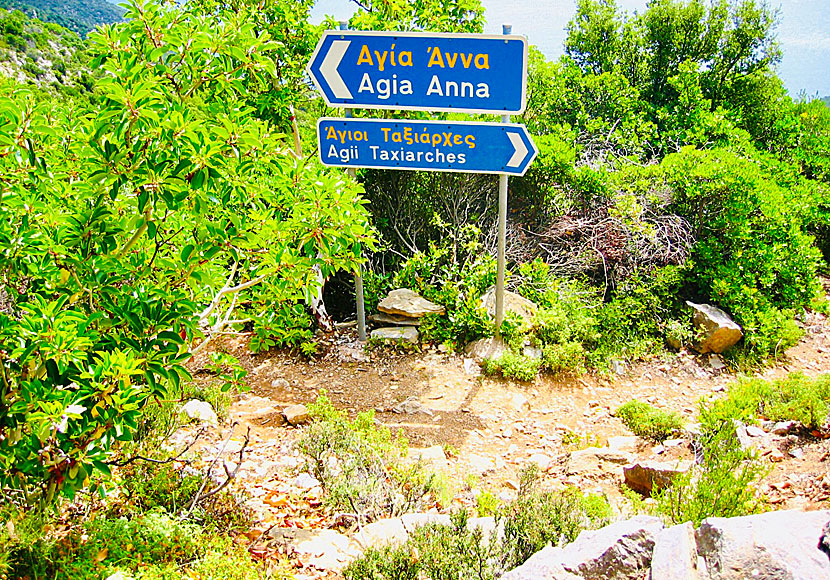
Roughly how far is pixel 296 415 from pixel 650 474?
2.48m

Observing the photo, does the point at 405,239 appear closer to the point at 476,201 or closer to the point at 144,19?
the point at 476,201

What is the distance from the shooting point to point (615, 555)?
6.95 feet

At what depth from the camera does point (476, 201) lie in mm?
6996

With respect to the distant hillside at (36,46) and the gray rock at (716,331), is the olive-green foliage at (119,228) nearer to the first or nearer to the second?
the gray rock at (716,331)

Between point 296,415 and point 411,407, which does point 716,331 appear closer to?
point 411,407

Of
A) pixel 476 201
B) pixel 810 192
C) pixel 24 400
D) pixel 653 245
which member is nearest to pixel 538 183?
pixel 476 201

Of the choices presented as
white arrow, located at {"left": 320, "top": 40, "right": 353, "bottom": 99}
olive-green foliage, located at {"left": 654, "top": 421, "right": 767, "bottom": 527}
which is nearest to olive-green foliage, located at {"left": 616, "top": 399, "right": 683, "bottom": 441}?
olive-green foliage, located at {"left": 654, "top": 421, "right": 767, "bottom": 527}

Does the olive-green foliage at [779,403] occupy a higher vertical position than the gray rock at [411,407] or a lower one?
higher

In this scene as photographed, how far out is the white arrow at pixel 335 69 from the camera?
5.14 meters

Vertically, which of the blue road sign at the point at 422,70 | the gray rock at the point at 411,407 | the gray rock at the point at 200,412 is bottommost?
the gray rock at the point at 411,407

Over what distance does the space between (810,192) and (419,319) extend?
553 cm

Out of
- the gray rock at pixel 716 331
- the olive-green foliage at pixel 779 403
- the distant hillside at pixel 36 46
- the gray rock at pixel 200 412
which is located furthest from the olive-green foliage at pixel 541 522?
the distant hillside at pixel 36 46

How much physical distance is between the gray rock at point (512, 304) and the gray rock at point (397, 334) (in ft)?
2.46

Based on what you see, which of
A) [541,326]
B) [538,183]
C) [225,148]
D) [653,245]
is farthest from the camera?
[538,183]
